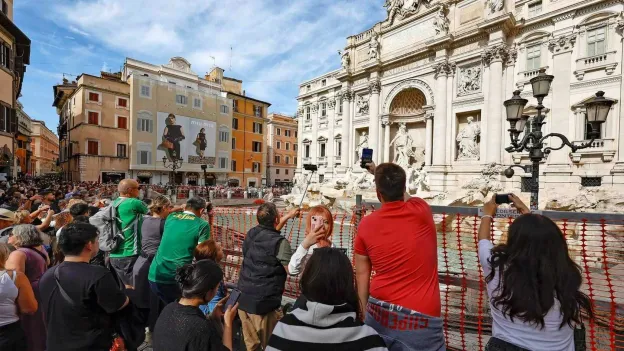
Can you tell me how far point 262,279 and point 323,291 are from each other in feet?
4.75

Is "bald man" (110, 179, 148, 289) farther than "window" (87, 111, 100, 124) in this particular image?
No

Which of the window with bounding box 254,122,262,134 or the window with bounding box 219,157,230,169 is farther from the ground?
the window with bounding box 254,122,262,134

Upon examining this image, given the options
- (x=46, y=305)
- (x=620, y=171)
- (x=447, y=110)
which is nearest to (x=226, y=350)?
(x=46, y=305)

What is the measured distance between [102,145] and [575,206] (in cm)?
3544

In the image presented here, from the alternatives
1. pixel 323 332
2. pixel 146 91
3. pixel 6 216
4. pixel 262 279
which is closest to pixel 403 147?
pixel 262 279

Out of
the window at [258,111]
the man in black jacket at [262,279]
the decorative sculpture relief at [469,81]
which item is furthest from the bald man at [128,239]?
the window at [258,111]

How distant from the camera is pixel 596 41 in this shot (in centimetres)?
1434

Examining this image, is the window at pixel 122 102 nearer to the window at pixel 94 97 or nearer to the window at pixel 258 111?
the window at pixel 94 97

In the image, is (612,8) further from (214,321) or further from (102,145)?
(102,145)

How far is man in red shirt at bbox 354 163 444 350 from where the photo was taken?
1928 millimetres

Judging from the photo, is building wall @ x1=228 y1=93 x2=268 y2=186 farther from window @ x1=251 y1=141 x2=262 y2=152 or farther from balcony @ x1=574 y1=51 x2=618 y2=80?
balcony @ x1=574 y1=51 x2=618 y2=80

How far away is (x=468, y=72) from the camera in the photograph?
718 inches

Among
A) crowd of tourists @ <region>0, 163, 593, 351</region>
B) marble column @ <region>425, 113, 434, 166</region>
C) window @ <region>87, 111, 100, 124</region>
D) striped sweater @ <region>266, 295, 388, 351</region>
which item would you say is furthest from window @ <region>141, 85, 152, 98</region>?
striped sweater @ <region>266, 295, 388, 351</region>

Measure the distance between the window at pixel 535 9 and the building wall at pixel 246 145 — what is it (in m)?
32.1
